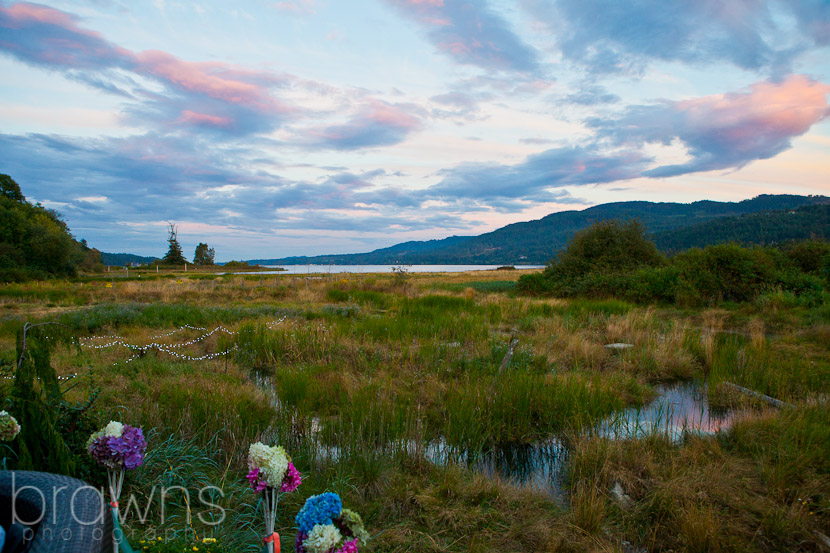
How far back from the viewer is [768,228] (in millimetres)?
49312

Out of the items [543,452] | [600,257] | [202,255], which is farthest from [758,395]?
[202,255]

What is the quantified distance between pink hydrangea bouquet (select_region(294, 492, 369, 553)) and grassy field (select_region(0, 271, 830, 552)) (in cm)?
146

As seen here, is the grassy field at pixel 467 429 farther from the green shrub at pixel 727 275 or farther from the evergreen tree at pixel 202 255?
the evergreen tree at pixel 202 255

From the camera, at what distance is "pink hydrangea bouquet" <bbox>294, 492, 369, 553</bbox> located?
146 centimetres

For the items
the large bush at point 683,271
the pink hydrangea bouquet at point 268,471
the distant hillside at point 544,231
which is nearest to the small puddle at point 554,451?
the pink hydrangea bouquet at point 268,471

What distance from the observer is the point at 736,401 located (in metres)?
6.05

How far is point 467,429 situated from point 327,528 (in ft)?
12.0

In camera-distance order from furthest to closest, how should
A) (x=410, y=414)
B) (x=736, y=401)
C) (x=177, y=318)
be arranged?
(x=177, y=318) < (x=736, y=401) < (x=410, y=414)

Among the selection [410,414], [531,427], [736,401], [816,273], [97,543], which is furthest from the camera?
[816,273]

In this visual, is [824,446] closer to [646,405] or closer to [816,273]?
[646,405]

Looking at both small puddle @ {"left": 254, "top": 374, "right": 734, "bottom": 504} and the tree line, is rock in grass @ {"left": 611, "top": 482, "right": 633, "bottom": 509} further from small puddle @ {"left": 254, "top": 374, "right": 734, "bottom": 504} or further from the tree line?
the tree line

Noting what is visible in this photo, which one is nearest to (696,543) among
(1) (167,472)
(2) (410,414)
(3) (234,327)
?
(2) (410,414)

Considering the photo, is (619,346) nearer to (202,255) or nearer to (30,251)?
(30,251)

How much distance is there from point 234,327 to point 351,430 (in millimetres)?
7395
